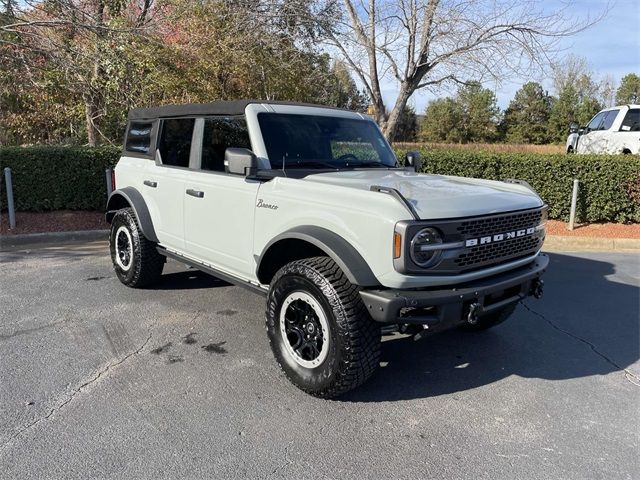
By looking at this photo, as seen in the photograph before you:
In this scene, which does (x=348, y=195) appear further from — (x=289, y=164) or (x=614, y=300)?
(x=614, y=300)

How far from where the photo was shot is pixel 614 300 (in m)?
5.40

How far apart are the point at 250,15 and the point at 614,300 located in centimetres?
906

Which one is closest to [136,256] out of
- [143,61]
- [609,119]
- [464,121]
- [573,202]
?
[143,61]

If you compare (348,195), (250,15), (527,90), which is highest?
(527,90)

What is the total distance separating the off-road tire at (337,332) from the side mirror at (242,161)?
815mm

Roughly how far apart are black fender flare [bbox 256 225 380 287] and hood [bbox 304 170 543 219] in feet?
1.37

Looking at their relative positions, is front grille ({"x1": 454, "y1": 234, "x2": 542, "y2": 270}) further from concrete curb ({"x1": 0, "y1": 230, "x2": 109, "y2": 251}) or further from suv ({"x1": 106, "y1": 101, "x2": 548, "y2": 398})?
concrete curb ({"x1": 0, "y1": 230, "x2": 109, "y2": 251})

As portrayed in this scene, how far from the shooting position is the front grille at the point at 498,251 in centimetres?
309

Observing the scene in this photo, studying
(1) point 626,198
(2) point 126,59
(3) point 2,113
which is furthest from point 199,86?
(1) point 626,198

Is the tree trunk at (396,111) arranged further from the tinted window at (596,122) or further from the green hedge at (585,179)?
the tinted window at (596,122)

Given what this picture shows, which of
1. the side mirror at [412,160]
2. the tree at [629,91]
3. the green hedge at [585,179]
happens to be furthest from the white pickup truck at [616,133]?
the tree at [629,91]

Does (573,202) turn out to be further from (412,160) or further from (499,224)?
(499,224)

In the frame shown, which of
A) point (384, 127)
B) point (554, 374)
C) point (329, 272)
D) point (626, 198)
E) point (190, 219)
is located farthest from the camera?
point (384, 127)

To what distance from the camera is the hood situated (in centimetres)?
301
